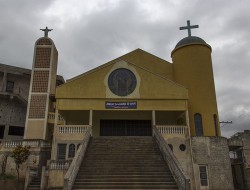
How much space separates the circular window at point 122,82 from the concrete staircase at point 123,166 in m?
4.29

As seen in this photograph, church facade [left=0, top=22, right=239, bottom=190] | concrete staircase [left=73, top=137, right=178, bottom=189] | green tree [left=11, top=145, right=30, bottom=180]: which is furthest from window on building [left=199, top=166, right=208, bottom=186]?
green tree [left=11, top=145, right=30, bottom=180]

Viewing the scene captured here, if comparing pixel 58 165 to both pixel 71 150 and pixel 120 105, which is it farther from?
pixel 120 105

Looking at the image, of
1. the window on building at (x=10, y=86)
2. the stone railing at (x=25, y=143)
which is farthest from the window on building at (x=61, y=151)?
the window on building at (x=10, y=86)

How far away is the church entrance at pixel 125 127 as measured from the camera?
83.3 feet

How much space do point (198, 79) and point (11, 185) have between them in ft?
59.2

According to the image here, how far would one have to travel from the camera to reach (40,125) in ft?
77.2

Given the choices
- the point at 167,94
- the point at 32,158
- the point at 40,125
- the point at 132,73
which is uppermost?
the point at 132,73

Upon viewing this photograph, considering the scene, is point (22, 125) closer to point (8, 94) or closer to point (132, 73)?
point (8, 94)

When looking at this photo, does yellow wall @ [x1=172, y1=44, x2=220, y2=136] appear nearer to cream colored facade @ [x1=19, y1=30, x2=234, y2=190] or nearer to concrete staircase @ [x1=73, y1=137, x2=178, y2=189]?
cream colored facade @ [x1=19, y1=30, x2=234, y2=190]

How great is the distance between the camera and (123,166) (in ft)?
52.3

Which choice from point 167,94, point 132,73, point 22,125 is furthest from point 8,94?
point 167,94

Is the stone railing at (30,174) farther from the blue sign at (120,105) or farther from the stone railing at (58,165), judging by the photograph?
the blue sign at (120,105)

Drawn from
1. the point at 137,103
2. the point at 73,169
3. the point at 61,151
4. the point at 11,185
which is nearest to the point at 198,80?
the point at 137,103

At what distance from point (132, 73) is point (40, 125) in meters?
9.73
